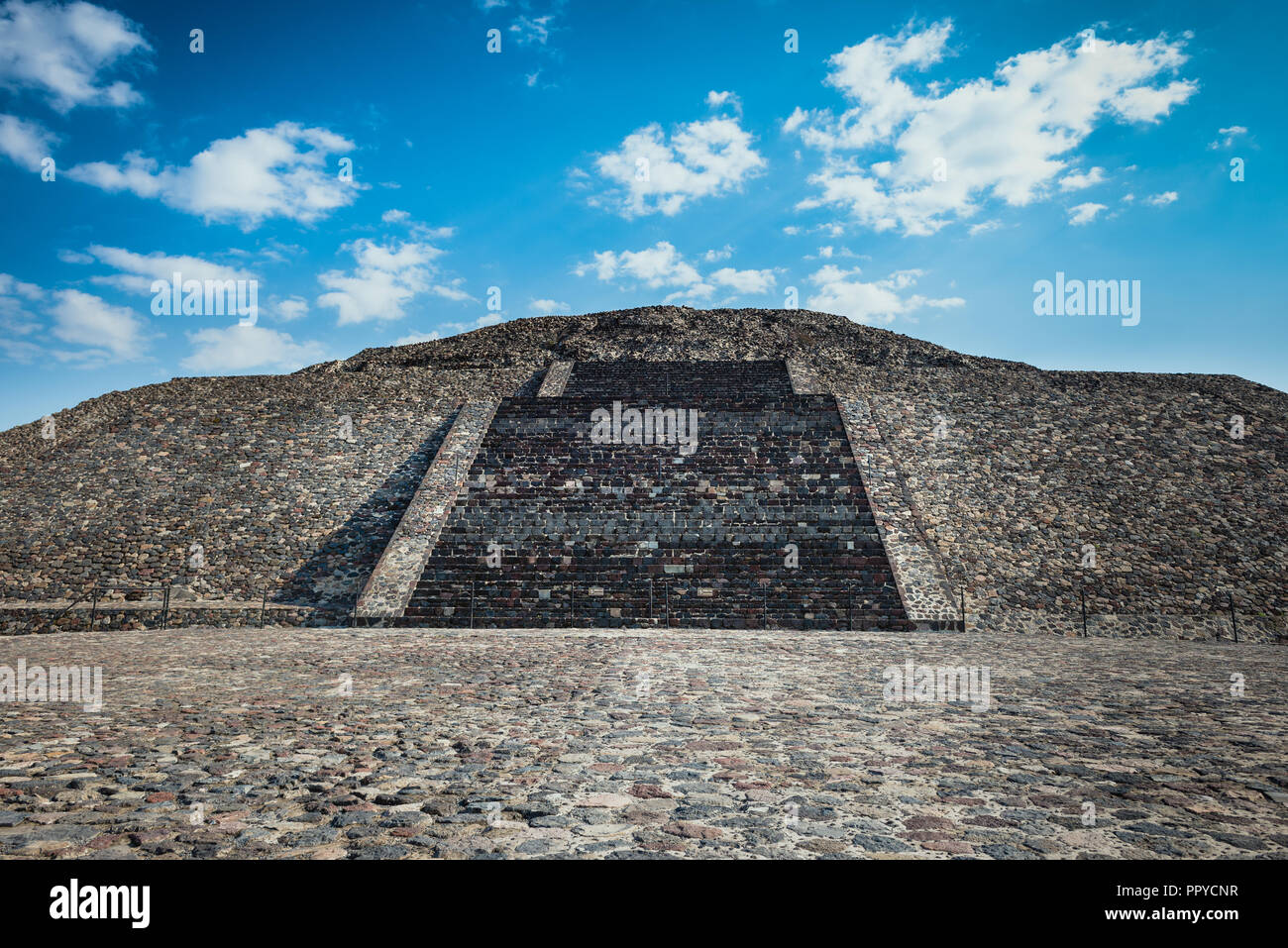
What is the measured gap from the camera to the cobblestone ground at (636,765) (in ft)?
10.3

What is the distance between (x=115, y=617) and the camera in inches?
560

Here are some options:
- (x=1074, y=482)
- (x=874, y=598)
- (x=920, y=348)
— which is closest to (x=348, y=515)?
(x=874, y=598)

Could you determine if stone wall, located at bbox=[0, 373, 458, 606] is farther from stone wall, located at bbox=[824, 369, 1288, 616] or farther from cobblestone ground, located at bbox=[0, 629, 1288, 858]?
stone wall, located at bbox=[824, 369, 1288, 616]

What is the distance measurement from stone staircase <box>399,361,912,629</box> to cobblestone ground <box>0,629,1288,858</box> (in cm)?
578

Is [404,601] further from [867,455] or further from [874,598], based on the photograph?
[867,455]

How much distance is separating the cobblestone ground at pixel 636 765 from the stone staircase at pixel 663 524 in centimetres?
578

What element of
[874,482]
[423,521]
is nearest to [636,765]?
[423,521]

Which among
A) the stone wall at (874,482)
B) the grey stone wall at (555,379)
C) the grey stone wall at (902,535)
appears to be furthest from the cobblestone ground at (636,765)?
the grey stone wall at (555,379)

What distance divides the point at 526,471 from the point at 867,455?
9.18 m

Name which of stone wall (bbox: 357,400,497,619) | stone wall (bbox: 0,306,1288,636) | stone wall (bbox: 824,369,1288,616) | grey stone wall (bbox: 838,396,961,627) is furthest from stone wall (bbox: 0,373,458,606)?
stone wall (bbox: 824,369,1288,616)

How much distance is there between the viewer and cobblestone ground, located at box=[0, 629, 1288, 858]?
314 centimetres

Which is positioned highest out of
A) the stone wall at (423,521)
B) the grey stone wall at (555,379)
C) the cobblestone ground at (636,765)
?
the grey stone wall at (555,379)

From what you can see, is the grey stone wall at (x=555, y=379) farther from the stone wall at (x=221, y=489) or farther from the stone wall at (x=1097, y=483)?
the stone wall at (x=1097, y=483)

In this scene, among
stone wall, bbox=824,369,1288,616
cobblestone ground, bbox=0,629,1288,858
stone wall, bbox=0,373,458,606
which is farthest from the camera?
stone wall, bbox=0,373,458,606
